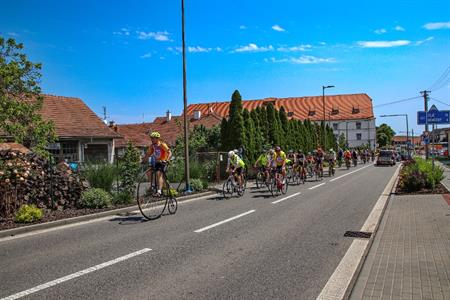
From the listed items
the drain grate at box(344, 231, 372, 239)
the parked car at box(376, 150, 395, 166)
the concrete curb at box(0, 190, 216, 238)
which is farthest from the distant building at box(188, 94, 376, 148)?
the drain grate at box(344, 231, 372, 239)

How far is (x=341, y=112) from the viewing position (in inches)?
4294

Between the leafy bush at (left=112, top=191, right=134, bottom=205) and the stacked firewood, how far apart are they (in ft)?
3.63

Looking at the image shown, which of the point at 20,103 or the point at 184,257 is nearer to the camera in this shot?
the point at 184,257

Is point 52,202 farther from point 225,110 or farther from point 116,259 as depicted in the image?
point 225,110

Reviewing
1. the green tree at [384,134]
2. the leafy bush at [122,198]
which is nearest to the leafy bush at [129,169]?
the leafy bush at [122,198]

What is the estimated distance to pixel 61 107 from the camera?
3381cm

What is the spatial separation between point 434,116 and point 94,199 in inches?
507

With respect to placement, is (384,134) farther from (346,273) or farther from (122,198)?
(346,273)

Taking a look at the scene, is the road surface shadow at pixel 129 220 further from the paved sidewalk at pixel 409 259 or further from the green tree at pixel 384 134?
the green tree at pixel 384 134

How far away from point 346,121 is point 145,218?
101 meters

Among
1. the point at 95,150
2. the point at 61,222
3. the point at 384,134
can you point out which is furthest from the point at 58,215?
the point at 384,134

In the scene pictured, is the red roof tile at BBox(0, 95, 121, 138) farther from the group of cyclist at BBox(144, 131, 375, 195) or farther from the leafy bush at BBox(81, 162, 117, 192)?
the leafy bush at BBox(81, 162, 117, 192)

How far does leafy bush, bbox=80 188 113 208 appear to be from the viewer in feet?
40.1

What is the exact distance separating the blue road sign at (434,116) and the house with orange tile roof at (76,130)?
19672 millimetres
